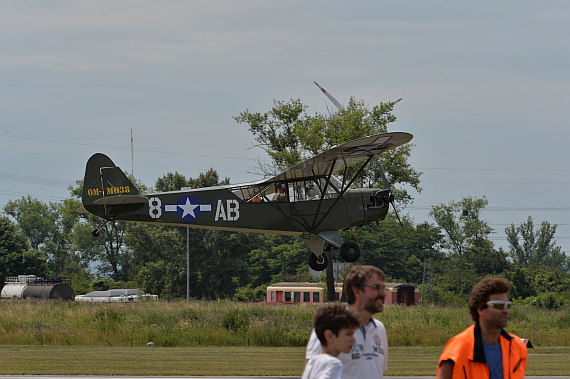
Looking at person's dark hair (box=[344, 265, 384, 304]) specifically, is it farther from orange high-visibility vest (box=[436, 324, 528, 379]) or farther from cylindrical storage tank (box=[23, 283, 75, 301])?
cylindrical storage tank (box=[23, 283, 75, 301])

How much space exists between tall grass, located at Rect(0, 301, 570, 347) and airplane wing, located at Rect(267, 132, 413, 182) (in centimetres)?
518

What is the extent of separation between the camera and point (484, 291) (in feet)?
20.2

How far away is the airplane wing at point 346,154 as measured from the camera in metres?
24.9

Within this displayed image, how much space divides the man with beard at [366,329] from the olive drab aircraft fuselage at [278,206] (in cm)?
2027

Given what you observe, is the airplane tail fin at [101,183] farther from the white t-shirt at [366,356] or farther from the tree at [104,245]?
the tree at [104,245]

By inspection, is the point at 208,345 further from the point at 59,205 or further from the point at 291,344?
the point at 59,205

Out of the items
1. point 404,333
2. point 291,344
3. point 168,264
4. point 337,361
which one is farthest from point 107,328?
point 168,264

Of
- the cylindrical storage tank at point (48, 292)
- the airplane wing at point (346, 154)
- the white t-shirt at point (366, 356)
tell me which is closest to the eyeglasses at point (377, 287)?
the white t-shirt at point (366, 356)

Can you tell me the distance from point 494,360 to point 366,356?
0.96 m

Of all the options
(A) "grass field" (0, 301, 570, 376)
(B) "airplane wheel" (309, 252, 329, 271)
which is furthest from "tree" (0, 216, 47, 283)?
(B) "airplane wheel" (309, 252, 329, 271)

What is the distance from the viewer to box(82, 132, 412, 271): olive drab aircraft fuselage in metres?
27.3

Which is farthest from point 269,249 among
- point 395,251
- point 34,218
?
point 34,218

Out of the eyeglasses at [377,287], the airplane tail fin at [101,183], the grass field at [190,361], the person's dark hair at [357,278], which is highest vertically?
the airplane tail fin at [101,183]

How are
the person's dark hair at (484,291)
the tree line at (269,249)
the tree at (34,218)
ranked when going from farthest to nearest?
1. the tree at (34,218)
2. the tree line at (269,249)
3. the person's dark hair at (484,291)
